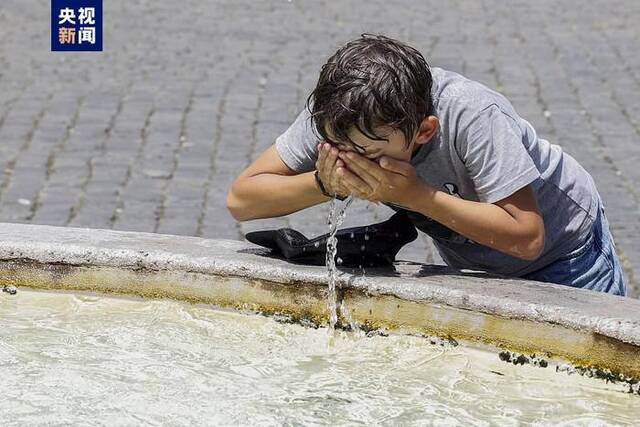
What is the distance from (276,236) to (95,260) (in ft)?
1.49

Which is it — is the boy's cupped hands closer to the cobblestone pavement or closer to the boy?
the boy

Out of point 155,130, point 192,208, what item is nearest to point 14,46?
point 155,130

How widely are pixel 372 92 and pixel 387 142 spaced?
5.1 inches

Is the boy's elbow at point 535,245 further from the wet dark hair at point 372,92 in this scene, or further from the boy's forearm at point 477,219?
the wet dark hair at point 372,92

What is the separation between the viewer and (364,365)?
2.90m

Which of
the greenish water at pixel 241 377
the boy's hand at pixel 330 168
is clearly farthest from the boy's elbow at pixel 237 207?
the boy's hand at pixel 330 168

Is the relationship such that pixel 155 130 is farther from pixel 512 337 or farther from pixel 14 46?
pixel 512 337

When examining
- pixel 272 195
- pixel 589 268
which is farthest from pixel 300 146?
pixel 589 268

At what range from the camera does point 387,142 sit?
271 cm

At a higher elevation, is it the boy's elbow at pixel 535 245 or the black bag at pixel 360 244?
the boy's elbow at pixel 535 245

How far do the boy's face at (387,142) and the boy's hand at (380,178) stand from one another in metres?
0.01

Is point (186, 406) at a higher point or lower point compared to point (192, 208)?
higher

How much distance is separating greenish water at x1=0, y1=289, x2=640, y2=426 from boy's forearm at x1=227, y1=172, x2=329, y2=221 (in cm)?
26

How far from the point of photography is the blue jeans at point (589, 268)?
3141 mm
